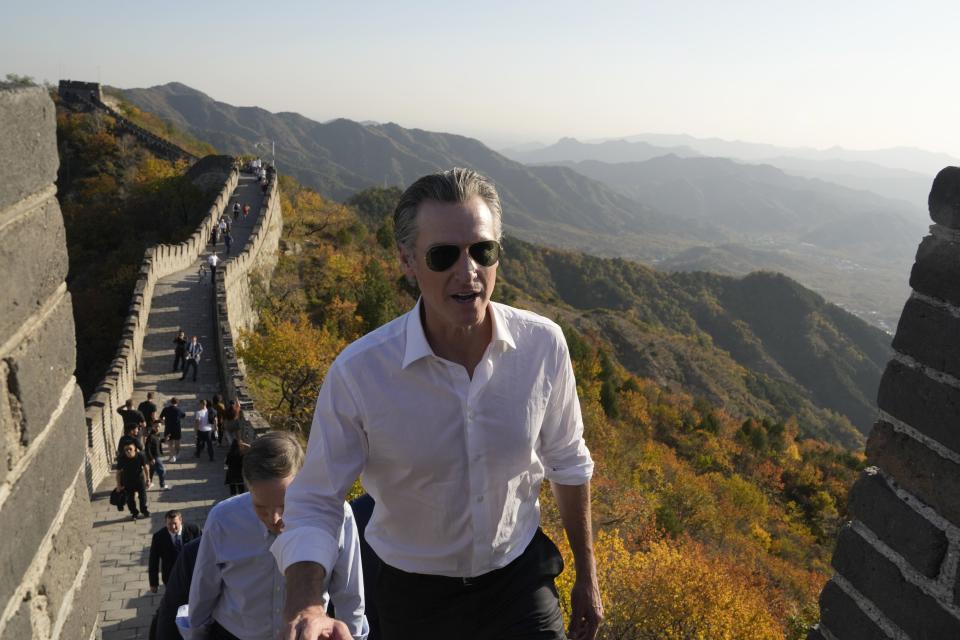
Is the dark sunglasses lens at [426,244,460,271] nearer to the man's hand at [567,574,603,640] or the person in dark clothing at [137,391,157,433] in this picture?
the man's hand at [567,574,603,640]

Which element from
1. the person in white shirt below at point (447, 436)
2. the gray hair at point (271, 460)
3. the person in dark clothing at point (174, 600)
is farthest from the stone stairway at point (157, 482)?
the person in white shirt below at point (447, 436)

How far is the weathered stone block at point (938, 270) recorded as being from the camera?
198cm

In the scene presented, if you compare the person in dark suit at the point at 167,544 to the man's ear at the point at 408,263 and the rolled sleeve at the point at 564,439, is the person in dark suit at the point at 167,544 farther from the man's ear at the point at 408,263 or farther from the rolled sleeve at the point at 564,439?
the man's ear at the point at 408,263

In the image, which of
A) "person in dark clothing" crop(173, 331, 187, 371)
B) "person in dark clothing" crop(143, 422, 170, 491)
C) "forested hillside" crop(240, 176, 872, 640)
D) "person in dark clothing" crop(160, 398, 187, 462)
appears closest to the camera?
"person in dark clothing" crop(143, 422, 170, 491)

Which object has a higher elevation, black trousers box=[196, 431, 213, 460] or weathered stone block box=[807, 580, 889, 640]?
weathered stone block box=[807, 580, 889, 640]

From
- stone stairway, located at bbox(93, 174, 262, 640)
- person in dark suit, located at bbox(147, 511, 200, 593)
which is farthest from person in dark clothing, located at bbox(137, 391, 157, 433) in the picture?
person in dark suit, located at bbox(147, 511, 200, 593)

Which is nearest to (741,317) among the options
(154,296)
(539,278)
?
(539,278)

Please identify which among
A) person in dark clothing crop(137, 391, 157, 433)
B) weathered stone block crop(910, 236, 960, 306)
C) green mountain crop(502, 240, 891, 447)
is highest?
weathered stone block crop(910, 236, 960, 306)

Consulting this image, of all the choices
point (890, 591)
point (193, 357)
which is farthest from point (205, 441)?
point (890, 591)

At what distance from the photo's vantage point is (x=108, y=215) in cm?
3425

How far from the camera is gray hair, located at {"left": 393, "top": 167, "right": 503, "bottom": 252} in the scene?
2.28 meters

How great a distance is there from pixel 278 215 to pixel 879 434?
116 feet

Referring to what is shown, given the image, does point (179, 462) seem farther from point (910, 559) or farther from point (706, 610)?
point (910, 559)

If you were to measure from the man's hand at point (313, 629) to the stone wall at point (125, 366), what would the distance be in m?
7.20
